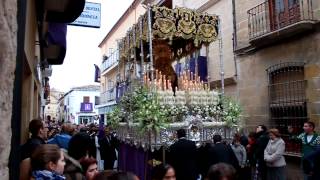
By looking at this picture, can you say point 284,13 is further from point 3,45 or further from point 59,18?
point 3,45

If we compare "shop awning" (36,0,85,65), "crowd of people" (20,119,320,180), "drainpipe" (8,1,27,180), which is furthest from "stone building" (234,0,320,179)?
"drainpipe" (8,1,27,180)

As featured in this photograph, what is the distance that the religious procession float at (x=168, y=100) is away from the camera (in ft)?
23.5

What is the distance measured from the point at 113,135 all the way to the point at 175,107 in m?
3.48

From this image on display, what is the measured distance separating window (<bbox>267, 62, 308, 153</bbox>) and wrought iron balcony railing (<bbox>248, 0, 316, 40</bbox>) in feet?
3.60

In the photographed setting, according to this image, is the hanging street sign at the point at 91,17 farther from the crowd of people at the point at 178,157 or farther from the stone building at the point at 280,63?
the stone building at the point at 280,63

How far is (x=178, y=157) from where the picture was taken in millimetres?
6391

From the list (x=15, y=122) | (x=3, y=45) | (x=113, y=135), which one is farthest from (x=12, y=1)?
(x=113, y=135)

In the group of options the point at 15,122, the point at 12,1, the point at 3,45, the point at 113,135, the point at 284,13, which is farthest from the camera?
the point at 113,135

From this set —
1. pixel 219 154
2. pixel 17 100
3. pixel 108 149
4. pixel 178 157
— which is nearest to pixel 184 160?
pixel 178 157

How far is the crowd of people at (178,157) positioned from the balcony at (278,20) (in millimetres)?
2612

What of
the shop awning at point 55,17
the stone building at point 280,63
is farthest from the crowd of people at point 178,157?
the shop awning at point 55,17

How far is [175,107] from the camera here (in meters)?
7.63

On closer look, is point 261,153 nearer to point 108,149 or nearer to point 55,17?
point 108,149

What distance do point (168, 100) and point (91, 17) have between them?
303 centimetres
